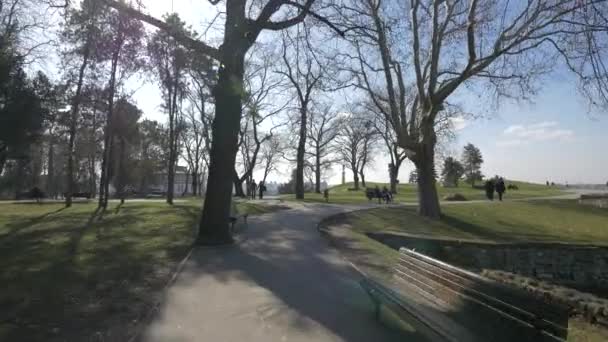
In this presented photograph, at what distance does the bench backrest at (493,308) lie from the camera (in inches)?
136

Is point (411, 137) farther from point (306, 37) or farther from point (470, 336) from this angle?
point (470, 336)

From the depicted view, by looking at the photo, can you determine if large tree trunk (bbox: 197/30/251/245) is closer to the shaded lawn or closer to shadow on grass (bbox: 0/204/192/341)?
shadow on grass (bbox: 0/204/192/341)

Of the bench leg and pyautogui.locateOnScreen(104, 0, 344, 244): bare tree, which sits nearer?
the bench leg

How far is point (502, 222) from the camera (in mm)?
25641

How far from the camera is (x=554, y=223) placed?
1019 inches

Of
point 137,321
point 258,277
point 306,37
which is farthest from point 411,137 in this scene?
point 137,321

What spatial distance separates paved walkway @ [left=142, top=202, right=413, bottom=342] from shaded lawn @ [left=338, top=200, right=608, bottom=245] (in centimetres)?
869

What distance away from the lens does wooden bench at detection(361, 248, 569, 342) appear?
3510 millimetres

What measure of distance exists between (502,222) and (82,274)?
2291 cm

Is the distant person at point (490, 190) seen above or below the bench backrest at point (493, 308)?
above

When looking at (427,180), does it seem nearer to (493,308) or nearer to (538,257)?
(538,257)

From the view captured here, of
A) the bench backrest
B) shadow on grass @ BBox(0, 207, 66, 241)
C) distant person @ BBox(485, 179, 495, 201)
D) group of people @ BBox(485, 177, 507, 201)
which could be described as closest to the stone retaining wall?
the bench backrest

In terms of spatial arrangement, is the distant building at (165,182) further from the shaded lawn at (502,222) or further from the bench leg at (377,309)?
the bench leg at (377,309)

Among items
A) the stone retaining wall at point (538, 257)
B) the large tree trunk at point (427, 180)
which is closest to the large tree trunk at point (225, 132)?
the stone retaining wall at point (538, 257)
